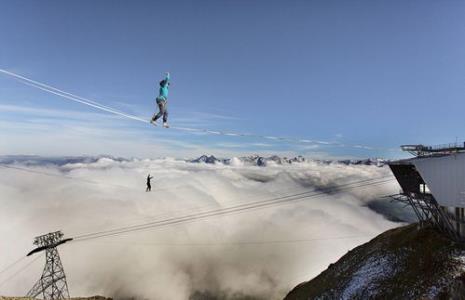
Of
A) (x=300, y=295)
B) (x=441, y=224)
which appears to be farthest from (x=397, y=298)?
(x=300, y=295)

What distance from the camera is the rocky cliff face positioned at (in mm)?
41519

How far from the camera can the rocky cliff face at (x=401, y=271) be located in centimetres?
4152

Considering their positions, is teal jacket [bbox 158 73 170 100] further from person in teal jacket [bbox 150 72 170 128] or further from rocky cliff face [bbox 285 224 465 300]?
rocky cliff face [bbox 285 224 465 300]

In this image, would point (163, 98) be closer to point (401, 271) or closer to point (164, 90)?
point (164, 90)

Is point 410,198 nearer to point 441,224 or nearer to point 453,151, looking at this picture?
point 441,224

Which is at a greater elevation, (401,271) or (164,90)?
(164,90)

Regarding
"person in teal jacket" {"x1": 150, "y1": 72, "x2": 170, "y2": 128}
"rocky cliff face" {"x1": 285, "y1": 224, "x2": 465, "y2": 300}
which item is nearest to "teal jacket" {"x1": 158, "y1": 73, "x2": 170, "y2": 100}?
"person in teal jacket" {"x1": 150, "y1": 72, "x2": 170, "y2": 128}

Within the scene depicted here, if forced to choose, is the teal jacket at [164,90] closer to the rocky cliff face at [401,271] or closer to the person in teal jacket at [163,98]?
the person in teal jacket at [163,98]

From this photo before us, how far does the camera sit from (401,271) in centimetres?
4838

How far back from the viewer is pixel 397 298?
42938 mm

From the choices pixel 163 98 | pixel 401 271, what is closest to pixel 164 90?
pixel 163 98

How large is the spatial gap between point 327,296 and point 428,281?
17.1m

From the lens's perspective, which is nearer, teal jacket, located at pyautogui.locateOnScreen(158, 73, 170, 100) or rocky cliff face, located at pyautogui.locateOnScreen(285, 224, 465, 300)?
teal jacket, located at pyautogui.locateOnScreen(158, 73, 170, 100)

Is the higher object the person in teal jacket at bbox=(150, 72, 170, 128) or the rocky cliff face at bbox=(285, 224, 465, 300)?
the person in teal jacket at bbox=(150, 72, 170, 128)
